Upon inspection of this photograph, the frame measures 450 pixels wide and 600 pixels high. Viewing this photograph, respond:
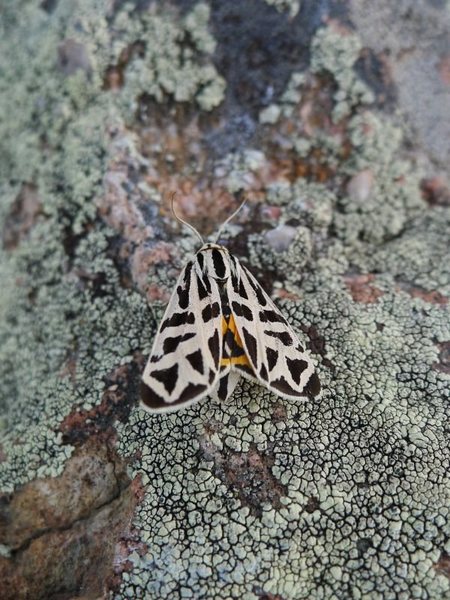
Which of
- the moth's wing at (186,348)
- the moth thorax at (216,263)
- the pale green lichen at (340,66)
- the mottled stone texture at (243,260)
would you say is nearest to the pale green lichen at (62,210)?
the mottled stone texture at (243,260)

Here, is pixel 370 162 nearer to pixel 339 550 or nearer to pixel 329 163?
pixel 329 163

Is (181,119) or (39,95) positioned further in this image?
(39,95)

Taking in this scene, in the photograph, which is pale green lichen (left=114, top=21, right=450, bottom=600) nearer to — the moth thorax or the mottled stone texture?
the mottled stone texture

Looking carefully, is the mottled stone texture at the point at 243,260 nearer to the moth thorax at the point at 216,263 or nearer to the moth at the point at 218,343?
the moth at the point at 218,343

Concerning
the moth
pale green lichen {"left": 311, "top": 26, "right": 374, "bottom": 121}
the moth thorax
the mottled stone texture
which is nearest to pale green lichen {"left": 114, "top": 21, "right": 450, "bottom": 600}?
the mottled stone texture

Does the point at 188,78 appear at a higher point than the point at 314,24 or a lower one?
lower

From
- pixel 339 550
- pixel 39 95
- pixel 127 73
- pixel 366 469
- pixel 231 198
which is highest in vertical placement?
pixel 127 73

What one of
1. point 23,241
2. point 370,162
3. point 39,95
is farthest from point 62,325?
point 370,162

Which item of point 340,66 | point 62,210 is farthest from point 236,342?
point 340,66
